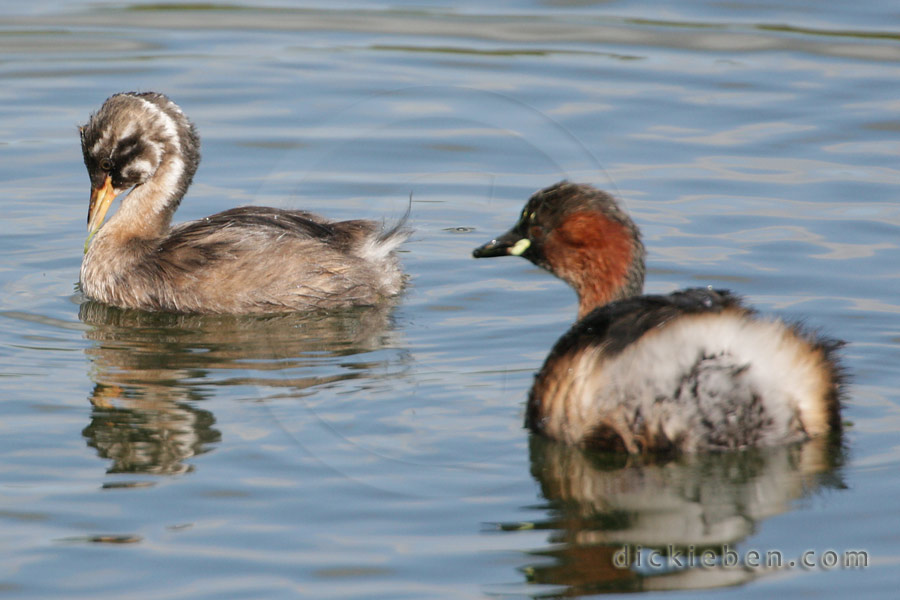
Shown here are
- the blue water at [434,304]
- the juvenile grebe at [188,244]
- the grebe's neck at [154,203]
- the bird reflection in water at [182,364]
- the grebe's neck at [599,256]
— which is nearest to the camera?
the blue water at [434,304]

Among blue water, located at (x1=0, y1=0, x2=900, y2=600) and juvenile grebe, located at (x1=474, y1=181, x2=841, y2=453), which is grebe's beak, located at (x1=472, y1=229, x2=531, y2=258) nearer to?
blue water, located at (x1=0, y1=0, x2=900, y2=600)

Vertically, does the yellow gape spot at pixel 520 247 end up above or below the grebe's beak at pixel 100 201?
below

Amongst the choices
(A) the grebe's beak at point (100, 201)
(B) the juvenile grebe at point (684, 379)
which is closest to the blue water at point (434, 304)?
(B) the juvenile grebe at point (684, 379)

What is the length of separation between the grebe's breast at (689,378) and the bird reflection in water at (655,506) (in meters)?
0.09

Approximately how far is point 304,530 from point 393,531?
14.3 inches

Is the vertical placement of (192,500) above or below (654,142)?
below

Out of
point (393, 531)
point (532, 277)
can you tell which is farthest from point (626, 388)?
point (532, 277)

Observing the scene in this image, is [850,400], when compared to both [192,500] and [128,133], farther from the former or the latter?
[128,133]

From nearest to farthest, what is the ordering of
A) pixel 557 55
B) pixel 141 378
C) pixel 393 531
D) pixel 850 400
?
pixel 393 531, pixel 850 400, pixel 141 378, pixel 557 55

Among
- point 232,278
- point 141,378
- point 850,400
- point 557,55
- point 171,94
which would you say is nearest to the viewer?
point 850,400

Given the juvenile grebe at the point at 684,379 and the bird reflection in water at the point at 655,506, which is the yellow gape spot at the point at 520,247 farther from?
the bird reflection in water at the point at 655,506

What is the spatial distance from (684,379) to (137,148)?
4742 mm

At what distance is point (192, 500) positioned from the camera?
19.7 feet

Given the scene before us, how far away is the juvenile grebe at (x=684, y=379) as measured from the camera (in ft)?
19.3
